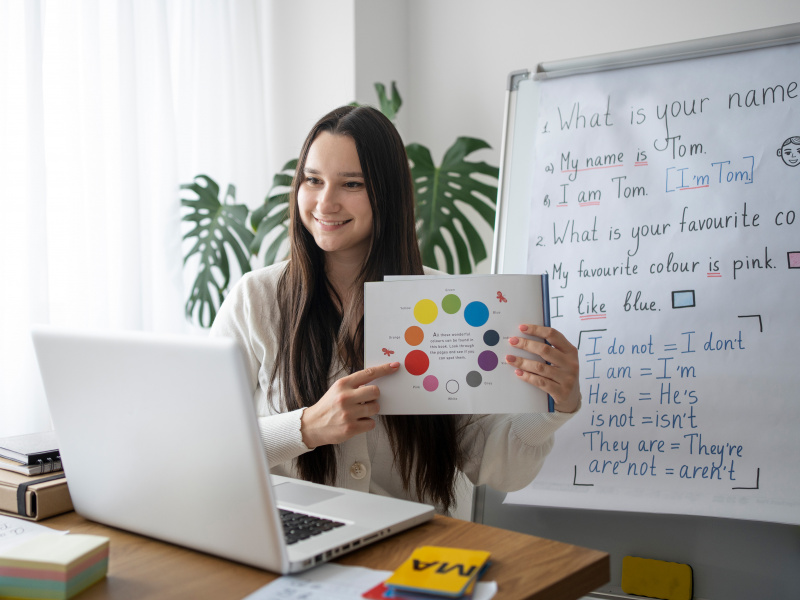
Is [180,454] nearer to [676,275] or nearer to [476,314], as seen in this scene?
[476,314]

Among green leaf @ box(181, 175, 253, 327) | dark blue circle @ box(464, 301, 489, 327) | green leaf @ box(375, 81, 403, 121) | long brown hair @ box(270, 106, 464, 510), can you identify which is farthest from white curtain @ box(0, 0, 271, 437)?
dark blue circle @ box(464, 301, 489, 327)

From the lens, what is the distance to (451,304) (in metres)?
1.11

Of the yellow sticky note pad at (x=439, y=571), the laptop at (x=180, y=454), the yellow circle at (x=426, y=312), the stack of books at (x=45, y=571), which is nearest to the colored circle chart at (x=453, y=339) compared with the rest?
the yellow circle at (x=426, y=312)

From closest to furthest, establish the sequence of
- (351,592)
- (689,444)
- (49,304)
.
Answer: (351,592) → (689,444) → (49,304)

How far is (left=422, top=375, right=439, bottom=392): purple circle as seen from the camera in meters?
1.11

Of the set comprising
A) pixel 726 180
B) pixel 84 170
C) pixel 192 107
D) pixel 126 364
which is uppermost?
pixel 192 107

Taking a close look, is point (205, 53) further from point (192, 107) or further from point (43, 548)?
point (43, 548)

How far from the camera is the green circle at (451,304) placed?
1.11 m

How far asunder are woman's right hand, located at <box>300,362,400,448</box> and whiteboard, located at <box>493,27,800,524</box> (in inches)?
24.7

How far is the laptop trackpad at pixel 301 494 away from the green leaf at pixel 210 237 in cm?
139

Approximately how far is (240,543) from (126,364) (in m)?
0.24

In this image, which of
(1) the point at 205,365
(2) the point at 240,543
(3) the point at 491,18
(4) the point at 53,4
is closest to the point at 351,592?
(2) the point at 240,543

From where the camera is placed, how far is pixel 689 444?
1.48 meters

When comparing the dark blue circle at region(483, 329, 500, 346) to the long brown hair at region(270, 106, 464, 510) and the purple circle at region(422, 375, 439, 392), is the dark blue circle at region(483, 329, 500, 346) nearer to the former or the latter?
Answer: the purple circle at region(422, 375, 439, 392)
